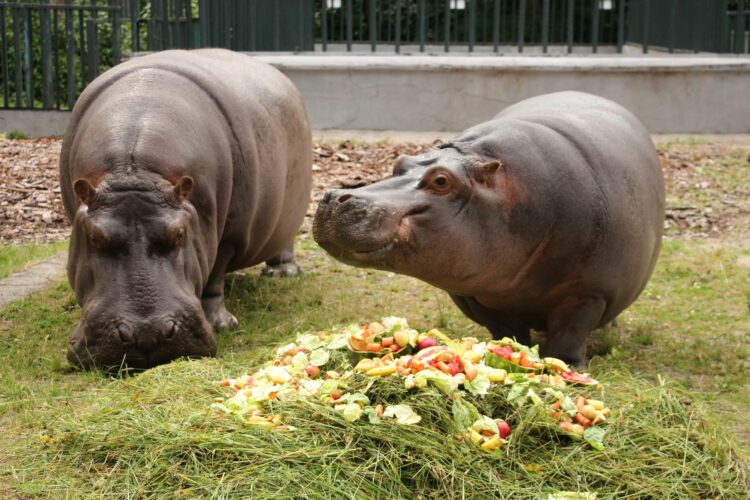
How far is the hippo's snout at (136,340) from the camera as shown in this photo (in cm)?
510

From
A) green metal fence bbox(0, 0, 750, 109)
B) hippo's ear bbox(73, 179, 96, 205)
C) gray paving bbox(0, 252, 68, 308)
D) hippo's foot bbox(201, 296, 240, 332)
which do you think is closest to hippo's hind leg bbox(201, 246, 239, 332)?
hippo's foot bbox(201, 296, 240, 332)

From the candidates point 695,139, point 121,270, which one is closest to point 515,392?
point 121,270

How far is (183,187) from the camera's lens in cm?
540

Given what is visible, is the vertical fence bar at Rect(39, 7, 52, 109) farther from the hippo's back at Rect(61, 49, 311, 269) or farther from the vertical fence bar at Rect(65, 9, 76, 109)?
the hippo's back at Rect(61, 49, 311, 269)

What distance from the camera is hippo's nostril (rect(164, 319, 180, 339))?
5.13 m

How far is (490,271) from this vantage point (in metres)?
4.91

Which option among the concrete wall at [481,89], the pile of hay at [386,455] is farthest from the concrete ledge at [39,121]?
the pile of hay at [386,455]

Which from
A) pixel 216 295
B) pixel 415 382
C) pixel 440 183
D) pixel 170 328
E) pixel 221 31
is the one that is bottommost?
pixel 216 295

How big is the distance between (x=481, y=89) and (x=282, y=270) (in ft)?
17.3

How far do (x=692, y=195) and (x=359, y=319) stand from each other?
451 centimetres

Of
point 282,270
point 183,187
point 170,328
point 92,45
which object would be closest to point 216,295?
point 183,187

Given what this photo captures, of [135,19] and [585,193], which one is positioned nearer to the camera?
[585,193]

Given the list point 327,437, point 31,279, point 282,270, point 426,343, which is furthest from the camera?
point 282,270

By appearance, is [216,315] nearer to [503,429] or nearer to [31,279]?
[31,279]
